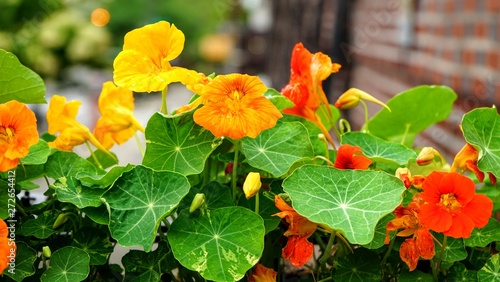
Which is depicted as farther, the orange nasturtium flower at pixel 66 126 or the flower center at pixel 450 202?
the orange nasturtium flower at pixel 66 126

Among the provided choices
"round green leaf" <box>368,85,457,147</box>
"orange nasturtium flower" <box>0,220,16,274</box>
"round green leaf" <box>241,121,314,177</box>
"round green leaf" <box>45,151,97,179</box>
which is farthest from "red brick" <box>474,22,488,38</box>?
"orange nasturtium flower" <box>0,220,16,274</box>

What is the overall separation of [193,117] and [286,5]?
7595 mm

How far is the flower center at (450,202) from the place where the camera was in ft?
2.05

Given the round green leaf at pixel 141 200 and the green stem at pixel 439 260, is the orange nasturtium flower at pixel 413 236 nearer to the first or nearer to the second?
the green stem at pixel 439 260

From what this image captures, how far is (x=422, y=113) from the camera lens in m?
0.93

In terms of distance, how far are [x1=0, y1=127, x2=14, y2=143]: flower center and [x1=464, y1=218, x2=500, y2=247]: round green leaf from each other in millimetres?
424

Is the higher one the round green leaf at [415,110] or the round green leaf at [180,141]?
the round green leaf at [180,141]

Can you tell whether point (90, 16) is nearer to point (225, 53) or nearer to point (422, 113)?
point (225, 53)

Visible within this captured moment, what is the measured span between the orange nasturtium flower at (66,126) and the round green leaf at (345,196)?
0.25 metres

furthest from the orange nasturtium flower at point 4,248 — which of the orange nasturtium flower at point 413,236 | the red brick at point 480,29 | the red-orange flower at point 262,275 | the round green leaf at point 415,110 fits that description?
the red brick at point 480,29

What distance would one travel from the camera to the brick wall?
181 centimetres

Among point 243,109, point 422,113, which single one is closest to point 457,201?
point 243,109

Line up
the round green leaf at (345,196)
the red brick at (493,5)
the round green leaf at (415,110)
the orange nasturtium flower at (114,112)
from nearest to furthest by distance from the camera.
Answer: the round green leaf at (345,196), the orange nasturtium flower at (114,112), the round green leaf at (415,110), the red brick at (493,5)

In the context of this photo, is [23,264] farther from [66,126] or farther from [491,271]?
[491,271]
